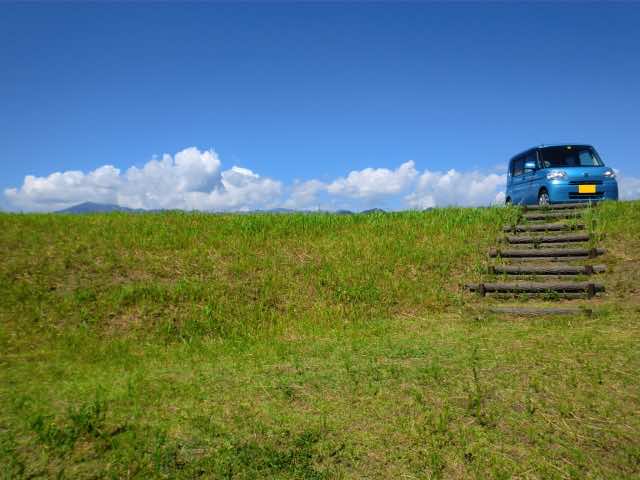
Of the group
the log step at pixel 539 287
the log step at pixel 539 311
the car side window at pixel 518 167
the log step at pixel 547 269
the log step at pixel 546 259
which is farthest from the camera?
the car side window at pixel 518 167

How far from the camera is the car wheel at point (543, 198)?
1649 cm

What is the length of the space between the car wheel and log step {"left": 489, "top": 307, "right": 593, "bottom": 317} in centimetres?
696

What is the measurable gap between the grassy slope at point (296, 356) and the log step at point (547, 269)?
50 centimetres

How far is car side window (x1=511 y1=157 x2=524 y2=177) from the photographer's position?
18078 mm

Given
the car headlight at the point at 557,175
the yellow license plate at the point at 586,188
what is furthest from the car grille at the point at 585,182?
the car headlight at the point at 557,175

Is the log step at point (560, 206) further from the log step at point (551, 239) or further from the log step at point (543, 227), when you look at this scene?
the log step at point (551, 239)

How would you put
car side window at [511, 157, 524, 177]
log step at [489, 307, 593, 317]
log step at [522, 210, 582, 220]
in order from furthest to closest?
car side window at [511, 157, 524, 177] → log step at [522, 210, 582, 220] → log step at [489, 307, 593, 317]

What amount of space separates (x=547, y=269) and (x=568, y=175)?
16.4 feet

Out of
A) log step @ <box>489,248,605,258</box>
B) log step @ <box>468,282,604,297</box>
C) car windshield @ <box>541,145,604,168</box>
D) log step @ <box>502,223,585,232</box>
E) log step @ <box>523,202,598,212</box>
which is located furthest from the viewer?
car windshield @ <box>541,145,604,168</box>

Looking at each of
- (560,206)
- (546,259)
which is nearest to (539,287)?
(546,259)

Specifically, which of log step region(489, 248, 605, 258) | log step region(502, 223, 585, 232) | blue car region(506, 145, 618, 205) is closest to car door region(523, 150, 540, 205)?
blue car region(506, 145, 618, 205)

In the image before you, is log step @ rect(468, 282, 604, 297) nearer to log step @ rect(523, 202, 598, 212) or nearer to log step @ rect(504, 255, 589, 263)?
log step @ rect(504, 255, 589, 263)

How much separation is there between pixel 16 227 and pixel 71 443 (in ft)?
40.2

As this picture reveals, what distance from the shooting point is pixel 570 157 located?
54.3ft
